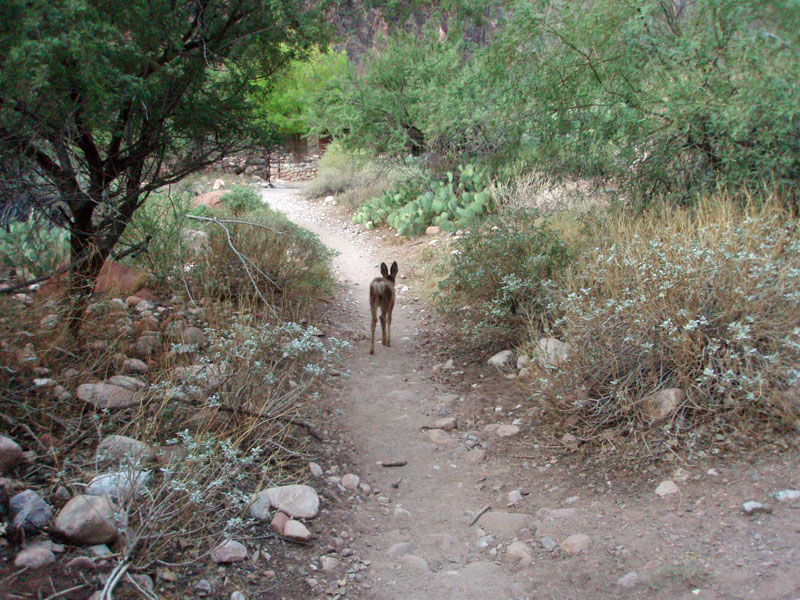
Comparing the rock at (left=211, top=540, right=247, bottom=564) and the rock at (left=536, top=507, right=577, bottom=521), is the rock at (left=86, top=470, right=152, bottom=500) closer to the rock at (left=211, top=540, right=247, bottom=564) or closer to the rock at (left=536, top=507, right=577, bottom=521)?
the rock at (left=211, top=540, right=247, bottom=564)

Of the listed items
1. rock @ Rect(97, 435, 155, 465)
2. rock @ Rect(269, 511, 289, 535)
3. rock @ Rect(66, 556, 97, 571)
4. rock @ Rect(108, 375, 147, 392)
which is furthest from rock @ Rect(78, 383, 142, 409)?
rock @ Rect(66, 556, 97, 571)

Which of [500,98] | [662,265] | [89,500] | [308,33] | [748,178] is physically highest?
[308,33]

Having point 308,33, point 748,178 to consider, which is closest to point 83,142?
point 308,33

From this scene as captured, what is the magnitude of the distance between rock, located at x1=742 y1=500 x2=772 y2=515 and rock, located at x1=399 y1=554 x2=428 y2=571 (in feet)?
6.22

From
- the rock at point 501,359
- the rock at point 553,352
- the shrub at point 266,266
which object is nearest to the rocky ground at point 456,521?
the rock at point 553,352

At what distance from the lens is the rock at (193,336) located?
19.8 feet

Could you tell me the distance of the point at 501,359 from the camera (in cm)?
707

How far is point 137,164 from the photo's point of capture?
20.7 ft

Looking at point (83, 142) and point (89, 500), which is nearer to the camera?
point (89, 500)

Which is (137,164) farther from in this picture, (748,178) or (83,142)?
(748,178)

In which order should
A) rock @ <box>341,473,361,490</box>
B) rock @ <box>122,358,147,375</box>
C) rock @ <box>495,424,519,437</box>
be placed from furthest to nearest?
rock @ <box>495,424,519,437</box> → rock @ <box>122,358,147,375</box> → rock @ <box>341,473,361,490</box>

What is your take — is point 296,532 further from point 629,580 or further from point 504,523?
point 629,580

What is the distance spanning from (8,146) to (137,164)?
1578 millimetres

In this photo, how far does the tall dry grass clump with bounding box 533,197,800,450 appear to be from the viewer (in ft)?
14.7
